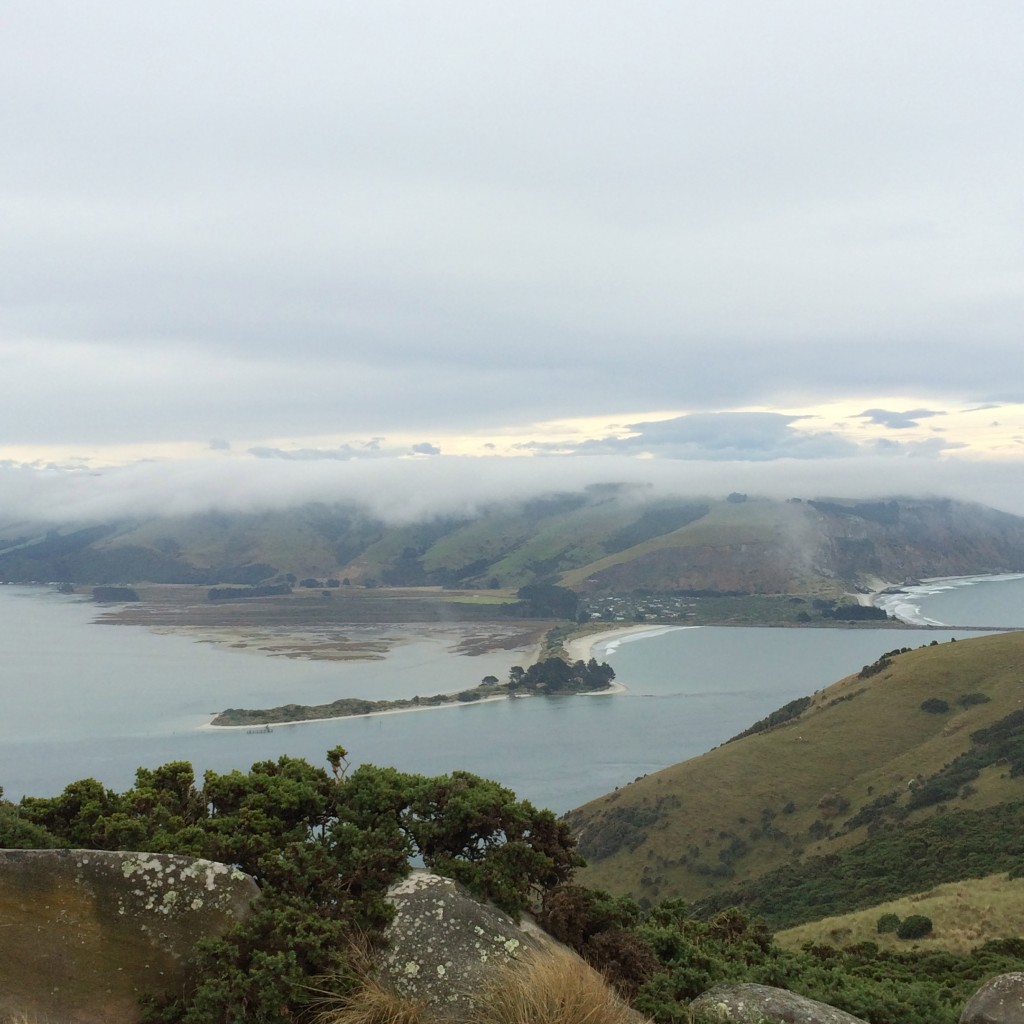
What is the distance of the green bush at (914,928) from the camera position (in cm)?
2073

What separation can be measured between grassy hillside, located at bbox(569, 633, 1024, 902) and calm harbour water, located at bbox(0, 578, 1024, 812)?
15104 mm

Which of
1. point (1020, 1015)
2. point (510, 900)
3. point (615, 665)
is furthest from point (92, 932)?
point (615, 665)

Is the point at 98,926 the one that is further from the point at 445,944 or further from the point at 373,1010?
the point at 445,944

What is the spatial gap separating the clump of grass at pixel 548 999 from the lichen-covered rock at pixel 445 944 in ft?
1.27

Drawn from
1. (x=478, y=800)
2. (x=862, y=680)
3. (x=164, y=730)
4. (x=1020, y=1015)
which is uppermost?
(x=478, y=800)

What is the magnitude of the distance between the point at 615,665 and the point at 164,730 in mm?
61407

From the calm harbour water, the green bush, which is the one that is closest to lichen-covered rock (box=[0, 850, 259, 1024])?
the green bush

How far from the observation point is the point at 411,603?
656 feet

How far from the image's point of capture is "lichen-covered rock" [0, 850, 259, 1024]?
6.43m

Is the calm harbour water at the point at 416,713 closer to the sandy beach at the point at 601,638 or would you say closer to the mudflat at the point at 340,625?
the sandy beach at the point at 601,638

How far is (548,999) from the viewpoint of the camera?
5836 millimetres

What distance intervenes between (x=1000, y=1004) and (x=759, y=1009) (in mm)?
2161

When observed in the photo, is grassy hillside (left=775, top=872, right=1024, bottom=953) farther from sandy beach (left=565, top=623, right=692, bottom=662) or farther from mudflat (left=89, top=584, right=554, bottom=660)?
mudflat (left=89, top=584, right=554, bottom=660)

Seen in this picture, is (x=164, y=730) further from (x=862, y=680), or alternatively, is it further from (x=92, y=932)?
(x=92, y=932)
